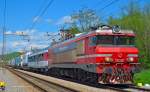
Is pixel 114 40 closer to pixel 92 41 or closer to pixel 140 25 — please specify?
pixel 92 41

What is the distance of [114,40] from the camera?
24062 mm

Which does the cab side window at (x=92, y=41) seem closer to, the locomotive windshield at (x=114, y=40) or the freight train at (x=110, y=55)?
the freight train at (x=110, y=55)

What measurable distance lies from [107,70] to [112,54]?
1.02 meters

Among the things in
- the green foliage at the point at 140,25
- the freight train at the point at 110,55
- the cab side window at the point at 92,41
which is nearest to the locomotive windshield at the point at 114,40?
the freight train at the point at 110,55

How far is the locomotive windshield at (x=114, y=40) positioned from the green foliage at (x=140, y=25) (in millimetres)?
29901

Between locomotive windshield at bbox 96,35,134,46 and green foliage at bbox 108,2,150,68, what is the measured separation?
29901 mm

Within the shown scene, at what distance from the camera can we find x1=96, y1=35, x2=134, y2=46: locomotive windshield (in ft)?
78.3

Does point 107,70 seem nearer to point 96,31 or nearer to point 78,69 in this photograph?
point 96,31

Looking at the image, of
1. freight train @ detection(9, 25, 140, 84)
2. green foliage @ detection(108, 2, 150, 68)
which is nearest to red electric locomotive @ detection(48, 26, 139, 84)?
freight train @ detection(9, 25, 140, 84)

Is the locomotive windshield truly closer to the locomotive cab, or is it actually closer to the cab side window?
the locomotive cab

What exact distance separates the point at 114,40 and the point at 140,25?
3599 cm

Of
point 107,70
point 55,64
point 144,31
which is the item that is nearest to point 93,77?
point 107,70

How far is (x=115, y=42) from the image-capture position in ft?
78.9

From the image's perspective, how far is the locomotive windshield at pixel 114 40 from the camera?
940 inches
